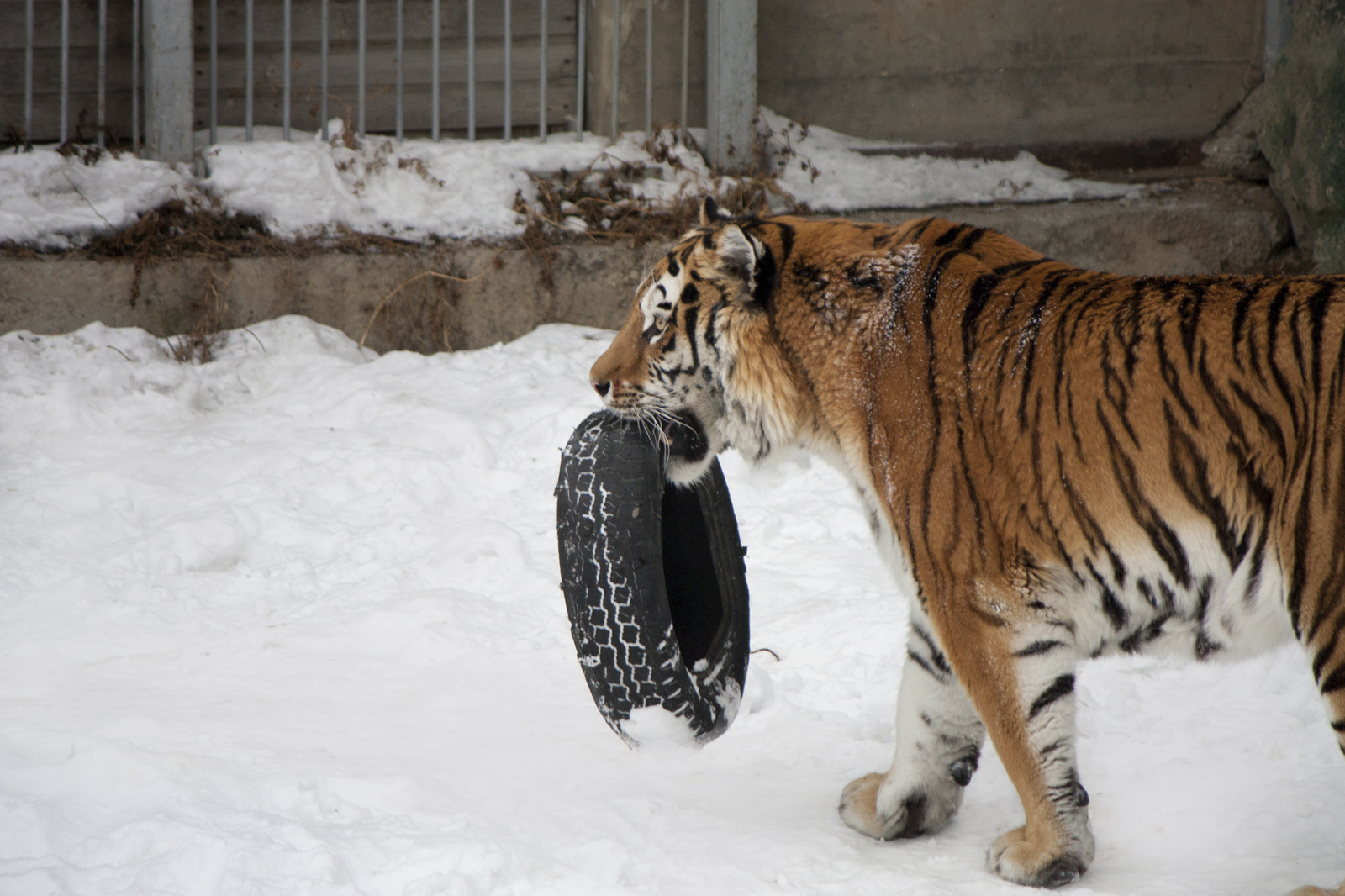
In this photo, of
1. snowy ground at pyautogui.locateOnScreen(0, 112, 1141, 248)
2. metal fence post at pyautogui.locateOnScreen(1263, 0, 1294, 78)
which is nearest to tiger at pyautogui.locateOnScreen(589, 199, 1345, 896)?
snowy ground at pyautogui.locateOnScreen(0, 112, 1141, 248)

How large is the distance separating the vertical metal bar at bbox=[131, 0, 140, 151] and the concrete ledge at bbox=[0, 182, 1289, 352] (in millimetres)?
851

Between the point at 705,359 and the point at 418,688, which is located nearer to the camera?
the point at 705,359

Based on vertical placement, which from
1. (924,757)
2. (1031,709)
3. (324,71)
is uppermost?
(324,71)

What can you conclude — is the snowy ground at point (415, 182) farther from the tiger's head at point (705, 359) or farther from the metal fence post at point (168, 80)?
the tiger's head at point (705, 359)

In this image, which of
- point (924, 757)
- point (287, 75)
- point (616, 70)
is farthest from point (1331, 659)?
point (287, 75)

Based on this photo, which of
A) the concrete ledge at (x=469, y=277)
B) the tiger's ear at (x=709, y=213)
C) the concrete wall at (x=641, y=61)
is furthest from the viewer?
the concrete wall at (x=641, y=61)

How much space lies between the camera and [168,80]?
20.0 ft

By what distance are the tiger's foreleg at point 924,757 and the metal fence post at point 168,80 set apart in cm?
478

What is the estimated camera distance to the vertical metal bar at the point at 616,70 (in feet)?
21.0

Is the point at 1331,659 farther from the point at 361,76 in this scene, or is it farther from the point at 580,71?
the point at 361,76

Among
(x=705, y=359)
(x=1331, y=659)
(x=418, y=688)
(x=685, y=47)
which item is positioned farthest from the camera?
(x=685, y=47)

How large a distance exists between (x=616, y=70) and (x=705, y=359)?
12.6 feet

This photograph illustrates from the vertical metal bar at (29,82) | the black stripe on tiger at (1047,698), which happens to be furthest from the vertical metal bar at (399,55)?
the black stripe on tiger at (1047,698)

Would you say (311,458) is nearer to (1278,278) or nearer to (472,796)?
(472,796)
